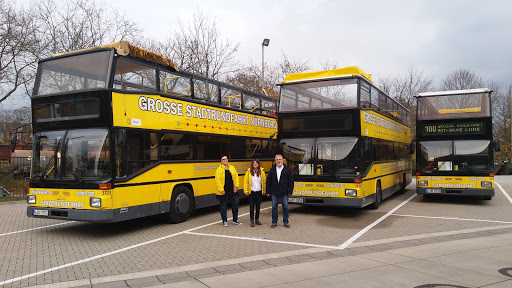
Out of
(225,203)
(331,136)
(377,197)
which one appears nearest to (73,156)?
(225,203)

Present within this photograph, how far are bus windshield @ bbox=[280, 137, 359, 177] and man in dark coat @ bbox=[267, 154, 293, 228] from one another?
1.51 m

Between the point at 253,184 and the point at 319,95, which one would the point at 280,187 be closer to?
the point at 253,184

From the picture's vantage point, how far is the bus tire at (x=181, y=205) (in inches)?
384

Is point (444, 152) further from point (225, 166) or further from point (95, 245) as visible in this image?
point (95, 245)

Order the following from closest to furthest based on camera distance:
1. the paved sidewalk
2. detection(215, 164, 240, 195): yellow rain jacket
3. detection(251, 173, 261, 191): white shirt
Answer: the paved sidewalk → detection(215, 164, 240, 195): yellow rain jacket → detection(251, 173, 261, 191): white shirt

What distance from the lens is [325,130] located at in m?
10.7

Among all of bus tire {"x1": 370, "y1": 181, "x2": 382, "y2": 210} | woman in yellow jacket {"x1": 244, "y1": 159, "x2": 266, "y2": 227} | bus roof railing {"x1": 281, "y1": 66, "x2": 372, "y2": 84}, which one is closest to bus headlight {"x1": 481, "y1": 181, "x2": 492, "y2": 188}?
bus tire {"x1": 370, "y1": 181, "x2": 382, "y2": 210}

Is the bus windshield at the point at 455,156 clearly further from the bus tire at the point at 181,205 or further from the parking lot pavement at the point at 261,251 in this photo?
the bus tire at the point at 181,205

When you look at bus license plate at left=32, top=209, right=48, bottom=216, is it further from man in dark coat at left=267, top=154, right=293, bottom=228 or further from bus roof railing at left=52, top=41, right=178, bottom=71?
man in dark coat at left=267, top=154, right=293, bottom=228

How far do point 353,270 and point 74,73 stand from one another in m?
7.26

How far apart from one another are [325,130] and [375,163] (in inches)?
90.3

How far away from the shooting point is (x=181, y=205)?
9.98 metres

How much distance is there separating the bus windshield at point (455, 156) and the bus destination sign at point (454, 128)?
0.34 meters

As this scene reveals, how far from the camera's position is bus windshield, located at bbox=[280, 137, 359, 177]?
10.4 m
